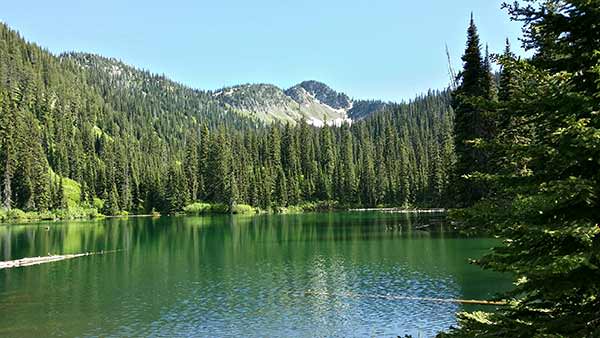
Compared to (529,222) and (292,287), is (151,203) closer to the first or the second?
(292,287)

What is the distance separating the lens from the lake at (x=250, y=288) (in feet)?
105

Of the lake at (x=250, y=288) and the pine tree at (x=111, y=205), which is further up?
the pine tree at (x=111, y=205)

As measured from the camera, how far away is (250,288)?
43562 mm

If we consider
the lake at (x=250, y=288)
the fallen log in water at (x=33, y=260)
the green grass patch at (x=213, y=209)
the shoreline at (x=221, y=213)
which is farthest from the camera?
the green grass patch at (x=213, y=209)

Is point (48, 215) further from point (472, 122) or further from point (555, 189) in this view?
point (555, 189)

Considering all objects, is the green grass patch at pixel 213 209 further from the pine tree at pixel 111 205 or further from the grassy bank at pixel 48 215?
the grassy bank at pixel 48 215

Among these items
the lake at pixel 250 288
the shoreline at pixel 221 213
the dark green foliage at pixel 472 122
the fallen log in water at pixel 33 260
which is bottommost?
the lake at pixel 250 288

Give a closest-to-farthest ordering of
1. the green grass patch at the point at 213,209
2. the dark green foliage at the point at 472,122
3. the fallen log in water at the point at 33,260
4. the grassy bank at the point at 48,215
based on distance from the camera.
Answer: the dark green foliage at the point at 472,122 < the fallen log in water at the point at 33,260 < the grassy bank at the point at 48,215 < the green grass patch at the point at 213,209

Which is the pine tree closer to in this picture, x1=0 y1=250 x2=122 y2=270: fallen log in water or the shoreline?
the shoreline

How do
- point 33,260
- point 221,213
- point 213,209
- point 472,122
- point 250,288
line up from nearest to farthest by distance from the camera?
point 250,288 < point 472,122 < point 33,260 < point 221,213 < point 213,209

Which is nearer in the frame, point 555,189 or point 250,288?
point 555,189

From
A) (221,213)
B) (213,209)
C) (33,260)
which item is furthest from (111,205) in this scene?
(33,260)

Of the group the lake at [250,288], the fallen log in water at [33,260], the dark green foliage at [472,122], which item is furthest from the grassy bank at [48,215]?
the dark green foliage at [472,122]

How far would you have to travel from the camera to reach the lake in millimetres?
31984
